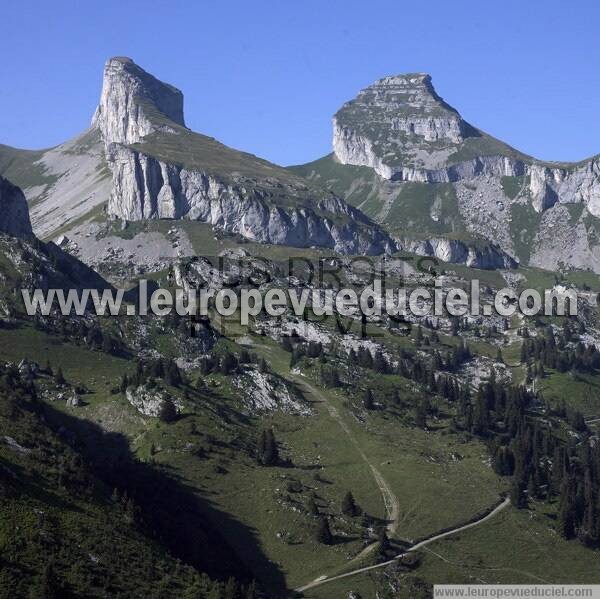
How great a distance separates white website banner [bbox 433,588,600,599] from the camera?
126250 mm

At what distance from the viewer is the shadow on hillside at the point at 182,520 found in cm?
12756

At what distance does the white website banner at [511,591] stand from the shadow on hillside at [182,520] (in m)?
21.3

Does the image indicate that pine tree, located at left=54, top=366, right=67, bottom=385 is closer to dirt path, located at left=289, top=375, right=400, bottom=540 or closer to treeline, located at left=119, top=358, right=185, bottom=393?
treeline, located at left=119, top=358, right=185, bottom=393

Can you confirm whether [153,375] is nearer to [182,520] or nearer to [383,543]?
[182,520]

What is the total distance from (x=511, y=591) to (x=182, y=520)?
4513cm

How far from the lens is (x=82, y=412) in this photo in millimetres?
172875

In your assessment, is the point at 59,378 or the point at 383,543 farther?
the point at 59,378

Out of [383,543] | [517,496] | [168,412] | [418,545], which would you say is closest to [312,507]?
[383,543]

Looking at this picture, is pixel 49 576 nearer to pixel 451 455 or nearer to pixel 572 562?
pixel 572 562

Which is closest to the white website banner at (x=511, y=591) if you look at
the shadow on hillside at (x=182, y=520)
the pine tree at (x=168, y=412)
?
the shadow on hillside at (x=182, y=520)

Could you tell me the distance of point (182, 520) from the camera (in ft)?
449

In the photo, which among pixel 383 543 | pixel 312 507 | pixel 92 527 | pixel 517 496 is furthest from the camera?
pixel 517 496

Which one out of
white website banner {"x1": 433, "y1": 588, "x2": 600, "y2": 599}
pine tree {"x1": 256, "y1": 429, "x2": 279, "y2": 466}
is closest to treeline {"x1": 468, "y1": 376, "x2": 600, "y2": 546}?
white website banner {"x1": 433, "y1": 588, "x2": 600, "y2": 599}

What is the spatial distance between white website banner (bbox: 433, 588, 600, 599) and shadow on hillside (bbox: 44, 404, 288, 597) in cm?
2134
